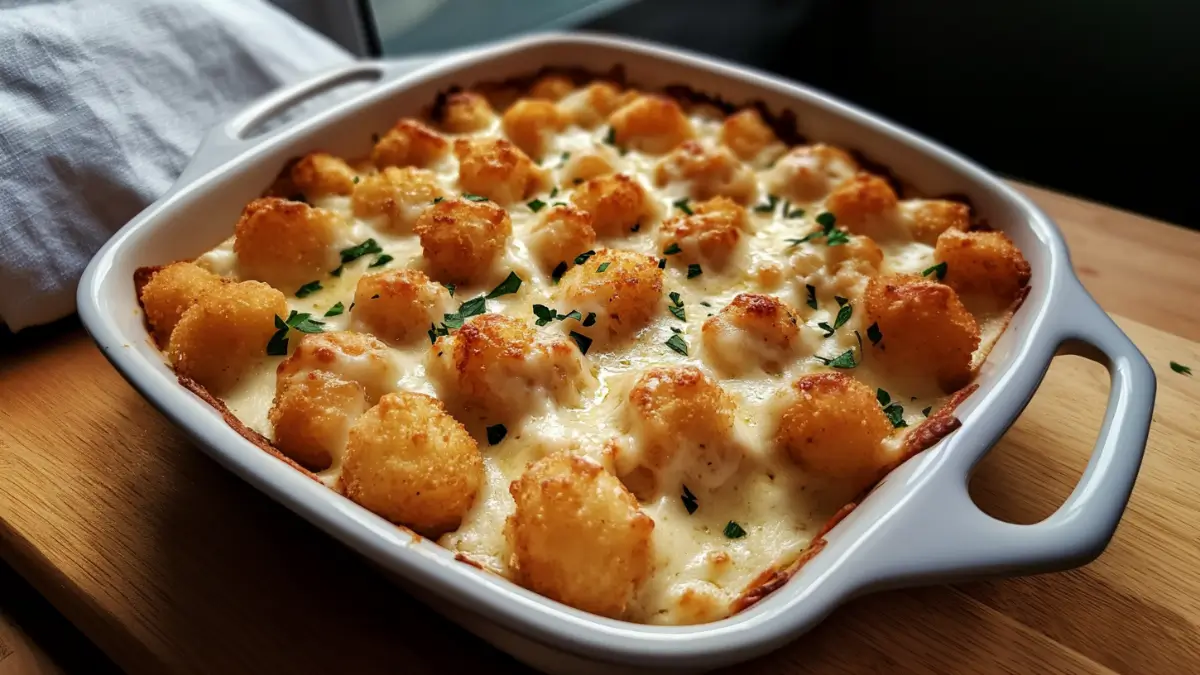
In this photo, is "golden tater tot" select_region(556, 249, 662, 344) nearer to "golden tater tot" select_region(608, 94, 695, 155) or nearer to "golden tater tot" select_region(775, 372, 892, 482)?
"golden tater tot" select_region(775, 372, 892, 482)

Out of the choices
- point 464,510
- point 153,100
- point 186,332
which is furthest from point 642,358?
point 153,100

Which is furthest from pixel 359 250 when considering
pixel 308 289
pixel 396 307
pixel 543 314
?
pixel 543 314

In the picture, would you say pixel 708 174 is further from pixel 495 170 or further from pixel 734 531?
pixel 734 531

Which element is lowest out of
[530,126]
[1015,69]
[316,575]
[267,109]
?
[1015,69]

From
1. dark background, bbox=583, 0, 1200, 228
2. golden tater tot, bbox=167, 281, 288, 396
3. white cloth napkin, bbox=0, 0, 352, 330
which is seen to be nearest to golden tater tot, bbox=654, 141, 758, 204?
golden tater tot, bbox=167, 281, 288, 396

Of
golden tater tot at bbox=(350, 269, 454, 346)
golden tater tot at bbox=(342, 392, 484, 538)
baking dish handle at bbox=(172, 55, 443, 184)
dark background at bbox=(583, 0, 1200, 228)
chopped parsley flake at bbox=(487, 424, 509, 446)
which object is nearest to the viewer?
golden tater tot at bbox=(342, 392, 484, 538)

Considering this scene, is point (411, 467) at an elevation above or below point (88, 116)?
below

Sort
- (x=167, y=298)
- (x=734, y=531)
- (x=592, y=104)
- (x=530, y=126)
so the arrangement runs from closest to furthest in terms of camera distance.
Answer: (x=734, y=531) → (x=167, y=298) → (x=530, y=126) → (x=592, y=104)
